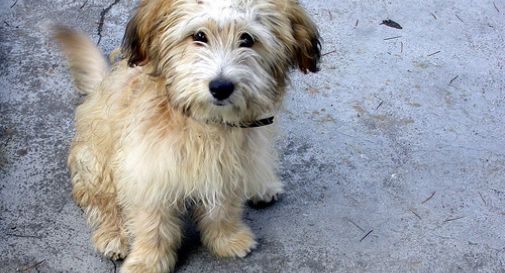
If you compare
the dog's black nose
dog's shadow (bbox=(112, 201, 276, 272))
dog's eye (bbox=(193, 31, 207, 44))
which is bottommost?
dog's shadow (bbox=(112, 201, 276, 272))

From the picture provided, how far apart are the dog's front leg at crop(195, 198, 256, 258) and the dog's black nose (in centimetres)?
79

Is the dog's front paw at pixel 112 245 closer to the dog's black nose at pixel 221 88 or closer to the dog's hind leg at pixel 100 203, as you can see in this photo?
the dog's hind leg at pixel 100 203

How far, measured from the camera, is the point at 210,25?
2502 mm

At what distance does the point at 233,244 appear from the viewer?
329 cm

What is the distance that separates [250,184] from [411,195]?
38.7 inches

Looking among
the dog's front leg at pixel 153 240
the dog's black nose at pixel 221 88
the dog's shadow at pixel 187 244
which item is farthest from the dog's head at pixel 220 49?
the dog's shadow at pixel 187 244

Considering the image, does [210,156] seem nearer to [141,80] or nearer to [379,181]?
[141,80]

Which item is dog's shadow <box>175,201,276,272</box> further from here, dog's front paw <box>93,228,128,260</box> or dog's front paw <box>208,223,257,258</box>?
dog's front paw <box>93,228,128,260</box>

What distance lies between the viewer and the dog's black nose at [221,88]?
97.3 inches

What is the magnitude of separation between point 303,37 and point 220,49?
345mm

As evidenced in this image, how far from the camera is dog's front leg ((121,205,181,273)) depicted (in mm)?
3092

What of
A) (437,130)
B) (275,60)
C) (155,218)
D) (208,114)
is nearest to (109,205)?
(155,218)

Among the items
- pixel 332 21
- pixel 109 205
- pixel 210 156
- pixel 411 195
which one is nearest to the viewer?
Answer: pixel 210 156

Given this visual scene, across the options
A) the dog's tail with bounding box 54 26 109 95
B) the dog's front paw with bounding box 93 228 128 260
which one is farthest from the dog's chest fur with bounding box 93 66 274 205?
the dog's tail with bounding box 54 26 109 95
